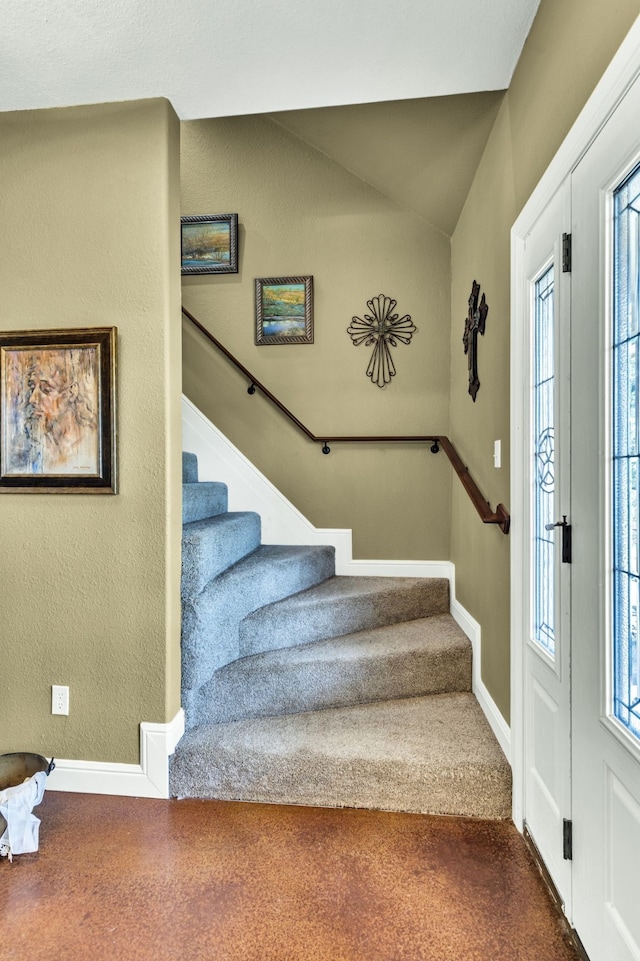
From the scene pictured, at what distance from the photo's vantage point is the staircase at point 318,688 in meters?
1.96

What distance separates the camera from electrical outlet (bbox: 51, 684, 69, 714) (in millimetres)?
2145

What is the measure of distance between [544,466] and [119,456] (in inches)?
60.7

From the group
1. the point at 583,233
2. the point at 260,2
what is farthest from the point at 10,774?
the point at 260,2

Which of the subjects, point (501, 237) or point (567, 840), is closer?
point (567, 840)

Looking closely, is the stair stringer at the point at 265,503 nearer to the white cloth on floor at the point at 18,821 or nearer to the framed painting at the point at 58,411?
the framed painting at the point at 58,411

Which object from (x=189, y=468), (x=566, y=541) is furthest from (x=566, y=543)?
(x=189, y=468)

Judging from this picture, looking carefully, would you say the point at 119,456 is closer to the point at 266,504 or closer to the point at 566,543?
the point at 266,504

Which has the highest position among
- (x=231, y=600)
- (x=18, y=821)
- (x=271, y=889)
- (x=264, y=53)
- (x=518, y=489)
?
(x=264, y=53)

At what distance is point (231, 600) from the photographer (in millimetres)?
2426

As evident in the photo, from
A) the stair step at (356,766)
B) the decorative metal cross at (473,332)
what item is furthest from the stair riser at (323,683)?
the decorative metal cross at (473,332)

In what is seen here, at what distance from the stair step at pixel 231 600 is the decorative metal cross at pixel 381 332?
1123 millimetres

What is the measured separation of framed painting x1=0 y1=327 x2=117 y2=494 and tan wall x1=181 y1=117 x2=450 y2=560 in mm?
1342

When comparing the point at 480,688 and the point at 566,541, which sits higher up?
the point at 566,541

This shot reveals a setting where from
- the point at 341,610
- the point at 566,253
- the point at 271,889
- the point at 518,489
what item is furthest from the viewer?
the point at 341,610
